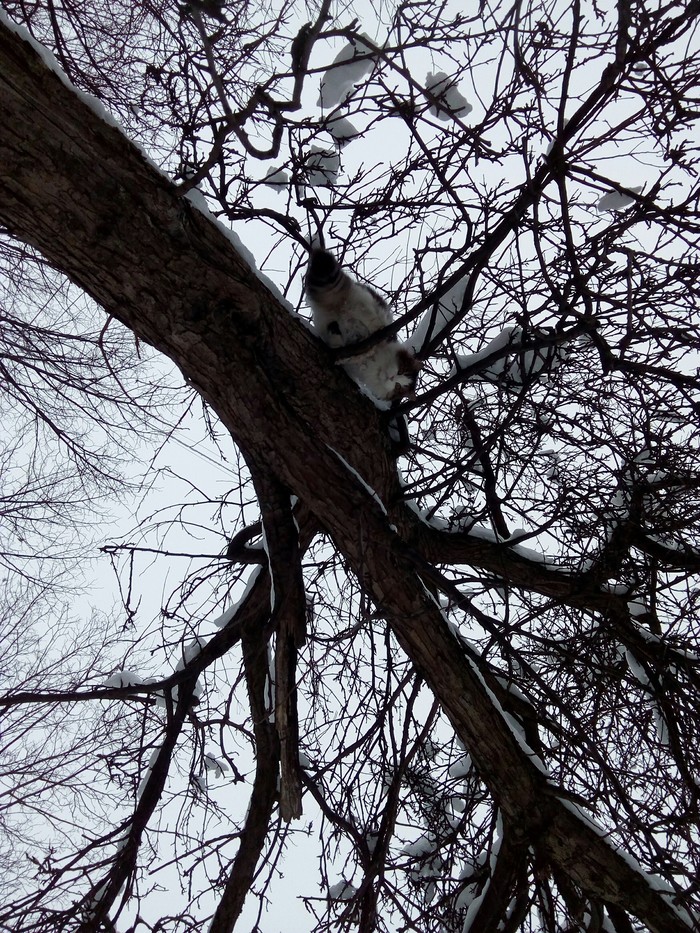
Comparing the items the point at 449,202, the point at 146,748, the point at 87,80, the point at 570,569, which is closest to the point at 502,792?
the point at 570,569

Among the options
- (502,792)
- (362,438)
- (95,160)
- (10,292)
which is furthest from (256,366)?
(10,292)

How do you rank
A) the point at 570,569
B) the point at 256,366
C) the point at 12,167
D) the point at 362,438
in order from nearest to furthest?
1. the point at 12,167
2. the point at 256,366
3. the point at 362,438
4. the point at 570,569

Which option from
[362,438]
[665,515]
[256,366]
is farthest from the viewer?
[665,515]

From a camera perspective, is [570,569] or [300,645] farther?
[570,569]

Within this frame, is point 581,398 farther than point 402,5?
Yes

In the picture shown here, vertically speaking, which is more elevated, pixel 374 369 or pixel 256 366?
pixel 374 369

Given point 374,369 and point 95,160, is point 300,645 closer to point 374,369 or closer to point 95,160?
point 374,369

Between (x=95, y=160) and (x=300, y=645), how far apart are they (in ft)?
6.52

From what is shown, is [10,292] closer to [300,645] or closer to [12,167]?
[12,167]

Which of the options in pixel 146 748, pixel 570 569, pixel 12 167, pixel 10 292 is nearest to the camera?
pixel 12 167

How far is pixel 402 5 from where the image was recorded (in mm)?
2371

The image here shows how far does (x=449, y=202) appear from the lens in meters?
2.85

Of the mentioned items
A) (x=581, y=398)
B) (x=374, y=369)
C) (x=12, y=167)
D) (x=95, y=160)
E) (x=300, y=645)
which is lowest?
(x=300, y=645)

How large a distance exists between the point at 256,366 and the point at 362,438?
580 millimetres
